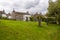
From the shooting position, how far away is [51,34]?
4003 centimetres

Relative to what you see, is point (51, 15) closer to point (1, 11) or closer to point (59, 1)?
point (59, 1)

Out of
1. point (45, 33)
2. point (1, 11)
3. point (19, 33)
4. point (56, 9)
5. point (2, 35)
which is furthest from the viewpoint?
point (1, 11)

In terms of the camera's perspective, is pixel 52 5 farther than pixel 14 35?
Yes

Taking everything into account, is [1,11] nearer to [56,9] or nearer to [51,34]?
[56,9]

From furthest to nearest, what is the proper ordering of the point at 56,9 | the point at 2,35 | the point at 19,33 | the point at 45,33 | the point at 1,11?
the point at 1,11, the point at 56,9, the point at 45,33, the point at 19,33, the point at 2,35

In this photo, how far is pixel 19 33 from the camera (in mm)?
36094

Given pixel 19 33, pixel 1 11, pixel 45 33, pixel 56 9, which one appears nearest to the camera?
pixel 19 33

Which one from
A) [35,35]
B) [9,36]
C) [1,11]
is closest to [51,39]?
[35,35]

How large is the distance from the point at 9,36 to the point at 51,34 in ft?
36.8

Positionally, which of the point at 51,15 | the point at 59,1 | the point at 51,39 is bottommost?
the point at 51,39

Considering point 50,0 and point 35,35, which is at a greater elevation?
point 50,0

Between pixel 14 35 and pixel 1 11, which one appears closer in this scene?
pixel 14 35

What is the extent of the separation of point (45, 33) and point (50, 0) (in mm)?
25330

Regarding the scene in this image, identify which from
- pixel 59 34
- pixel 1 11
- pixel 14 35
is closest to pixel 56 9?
pixel 59 34
